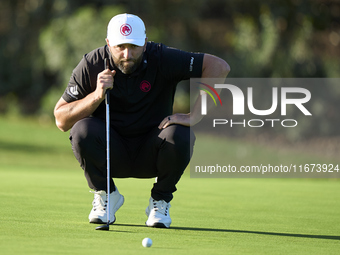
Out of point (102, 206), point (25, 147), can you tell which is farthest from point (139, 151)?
point (25, 147)

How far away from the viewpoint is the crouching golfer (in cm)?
407

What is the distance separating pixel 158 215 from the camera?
4035 mm

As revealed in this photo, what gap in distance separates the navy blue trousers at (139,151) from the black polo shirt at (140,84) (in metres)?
0.11

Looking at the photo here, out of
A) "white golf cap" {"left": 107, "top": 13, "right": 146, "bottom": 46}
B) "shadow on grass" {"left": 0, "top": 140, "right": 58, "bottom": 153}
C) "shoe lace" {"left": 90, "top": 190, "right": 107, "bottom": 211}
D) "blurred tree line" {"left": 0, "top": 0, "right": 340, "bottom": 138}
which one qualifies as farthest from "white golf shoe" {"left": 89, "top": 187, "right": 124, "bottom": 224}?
"blurred tree line" {"left": 0, "top": 0, "right": 340, "bottom": 138}

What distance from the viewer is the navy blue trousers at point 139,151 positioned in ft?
13.4

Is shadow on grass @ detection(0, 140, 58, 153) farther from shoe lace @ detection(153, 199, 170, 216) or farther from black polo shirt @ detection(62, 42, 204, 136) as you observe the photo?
shoe lace @ detection(153, 199, 170, 216)

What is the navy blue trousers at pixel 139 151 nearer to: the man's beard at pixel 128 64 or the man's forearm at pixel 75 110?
the man's forearm at pixel 75 110

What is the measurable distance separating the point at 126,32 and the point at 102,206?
3.80ft

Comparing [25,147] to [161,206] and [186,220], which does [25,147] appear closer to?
[186,220]

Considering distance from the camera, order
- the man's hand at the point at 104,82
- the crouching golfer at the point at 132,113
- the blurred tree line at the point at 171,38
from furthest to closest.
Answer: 1. the blurred tree line at the point at 171,38
2. the crouching golfer at the point at 132,113
3. the man's hand at the point at 104,82

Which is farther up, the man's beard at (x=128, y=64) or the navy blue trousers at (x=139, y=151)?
the man's beard at (x=128, y=64)

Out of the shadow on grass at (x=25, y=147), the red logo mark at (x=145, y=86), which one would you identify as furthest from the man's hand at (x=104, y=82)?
the shadow on grass at (x=25, y=147)

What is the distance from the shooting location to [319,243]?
138 inches

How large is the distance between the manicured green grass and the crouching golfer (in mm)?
310
